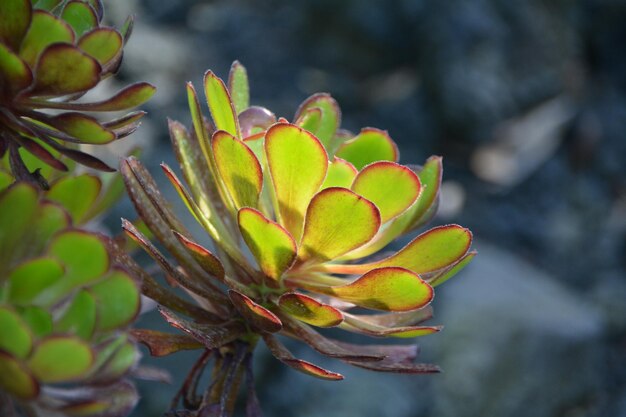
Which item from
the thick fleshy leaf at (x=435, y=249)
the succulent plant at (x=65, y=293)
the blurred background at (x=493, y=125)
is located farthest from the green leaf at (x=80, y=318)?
the blurred background at (x=493, y=125)

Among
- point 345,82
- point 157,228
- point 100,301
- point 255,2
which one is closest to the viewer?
point 100,301

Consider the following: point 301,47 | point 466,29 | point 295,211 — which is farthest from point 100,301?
point 301,47

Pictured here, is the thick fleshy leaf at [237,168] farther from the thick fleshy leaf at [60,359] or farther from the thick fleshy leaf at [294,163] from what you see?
the thick fleshy leaf at [60,359]

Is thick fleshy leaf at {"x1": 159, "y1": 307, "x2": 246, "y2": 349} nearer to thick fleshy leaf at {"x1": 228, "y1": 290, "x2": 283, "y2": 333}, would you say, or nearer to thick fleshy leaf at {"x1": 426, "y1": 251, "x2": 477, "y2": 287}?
thick fleshy leaf at {"x1": 228, "y1": 290, "x2": 283, "y2": 333}

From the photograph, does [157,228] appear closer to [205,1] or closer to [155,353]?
[155,353]

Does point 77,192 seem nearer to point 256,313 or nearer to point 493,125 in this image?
point 256,313

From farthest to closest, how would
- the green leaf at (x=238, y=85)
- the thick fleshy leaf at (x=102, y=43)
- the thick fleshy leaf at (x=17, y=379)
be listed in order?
the green leaf at (x=238, y=85)
the thick fleshy leaf at (x=102, y=43)
the thick fleshy leaf at (x=17, y=379)

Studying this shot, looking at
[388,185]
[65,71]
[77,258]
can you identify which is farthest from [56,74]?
[388,185]

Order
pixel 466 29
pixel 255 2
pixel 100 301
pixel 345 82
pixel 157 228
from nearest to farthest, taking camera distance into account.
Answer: pixel 100 301 → pixel 157 228 → pixel 466 29 → pixel 345 82 → pixel 255 2
